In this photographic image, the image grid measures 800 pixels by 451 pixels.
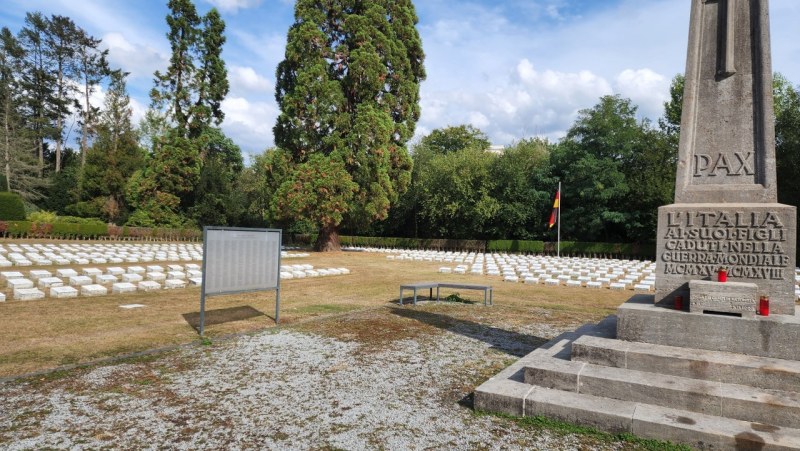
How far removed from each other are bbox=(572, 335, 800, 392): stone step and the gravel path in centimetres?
126

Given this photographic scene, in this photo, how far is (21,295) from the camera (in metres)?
10.0

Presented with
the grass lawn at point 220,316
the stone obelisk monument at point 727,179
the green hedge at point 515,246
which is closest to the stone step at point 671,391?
the stone obelisk monument at point 727,179

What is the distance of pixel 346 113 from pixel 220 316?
23260mm

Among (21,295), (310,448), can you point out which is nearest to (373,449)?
(310,448)

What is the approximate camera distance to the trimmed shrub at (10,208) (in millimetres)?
32875

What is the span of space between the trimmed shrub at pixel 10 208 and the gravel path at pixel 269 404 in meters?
37.0

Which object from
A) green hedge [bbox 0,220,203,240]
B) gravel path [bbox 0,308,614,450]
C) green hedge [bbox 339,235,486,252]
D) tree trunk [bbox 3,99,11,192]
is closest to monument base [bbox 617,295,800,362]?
gravel path [bbox 0,308,614,450]

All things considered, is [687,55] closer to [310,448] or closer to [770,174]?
[770,174]

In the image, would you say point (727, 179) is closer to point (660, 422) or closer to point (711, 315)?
point (711, 315)

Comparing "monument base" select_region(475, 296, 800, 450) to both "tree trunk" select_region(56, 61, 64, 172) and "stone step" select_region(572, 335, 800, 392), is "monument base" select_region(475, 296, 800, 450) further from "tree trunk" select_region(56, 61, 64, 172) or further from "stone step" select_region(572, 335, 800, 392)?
"tree trunk" select_region(56, 61, 64, 172)

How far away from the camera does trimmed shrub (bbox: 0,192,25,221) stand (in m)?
32.9

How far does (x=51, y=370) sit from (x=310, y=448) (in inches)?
146

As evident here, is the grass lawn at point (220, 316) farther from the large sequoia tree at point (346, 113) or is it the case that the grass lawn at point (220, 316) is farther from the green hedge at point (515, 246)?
the green hedge at point (515, 246)

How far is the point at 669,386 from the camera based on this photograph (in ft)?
13.4
